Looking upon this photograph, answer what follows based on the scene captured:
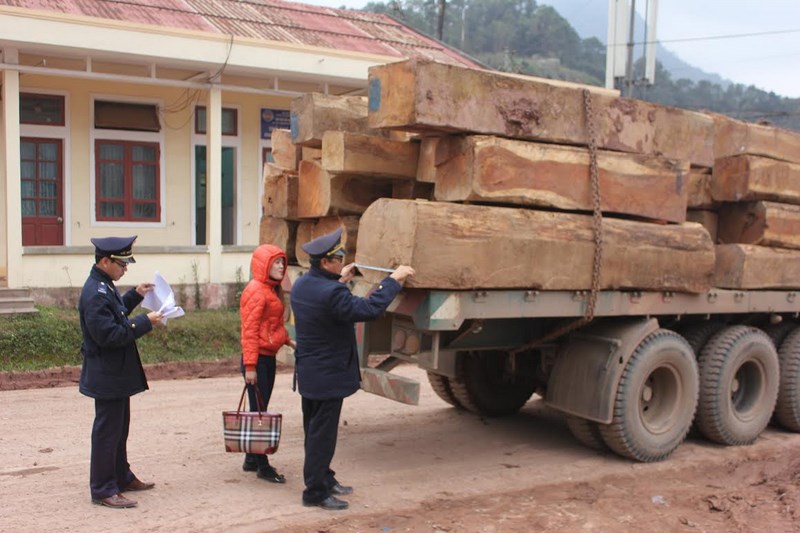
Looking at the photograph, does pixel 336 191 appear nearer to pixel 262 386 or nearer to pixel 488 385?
pixel 262 386

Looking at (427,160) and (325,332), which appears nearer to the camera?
(325,332)

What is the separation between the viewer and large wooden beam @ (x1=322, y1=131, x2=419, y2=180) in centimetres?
586

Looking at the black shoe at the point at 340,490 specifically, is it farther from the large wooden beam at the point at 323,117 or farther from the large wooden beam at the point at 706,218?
the large wooden beam at the point at 706,218

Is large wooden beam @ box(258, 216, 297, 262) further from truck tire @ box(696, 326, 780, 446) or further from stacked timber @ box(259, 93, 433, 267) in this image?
truck tire @ box(696, 326, 780, 446)

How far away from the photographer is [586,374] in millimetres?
6355

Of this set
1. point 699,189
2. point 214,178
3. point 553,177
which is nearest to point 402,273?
point 553,177

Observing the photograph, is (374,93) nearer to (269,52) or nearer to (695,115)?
(695,115)

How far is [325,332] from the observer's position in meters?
5.29

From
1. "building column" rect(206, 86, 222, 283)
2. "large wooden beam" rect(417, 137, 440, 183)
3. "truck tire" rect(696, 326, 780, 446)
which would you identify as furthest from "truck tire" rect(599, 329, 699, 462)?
"building column" rect(206, 86, 222, 283)

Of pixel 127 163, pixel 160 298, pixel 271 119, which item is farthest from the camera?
pixel 271 119

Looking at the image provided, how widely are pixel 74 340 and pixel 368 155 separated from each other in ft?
20.1

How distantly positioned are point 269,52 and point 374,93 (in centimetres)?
818

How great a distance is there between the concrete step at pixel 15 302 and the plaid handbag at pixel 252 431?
21.0 feet

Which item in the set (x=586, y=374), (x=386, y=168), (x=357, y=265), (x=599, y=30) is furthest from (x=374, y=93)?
(x=599, y=30)
